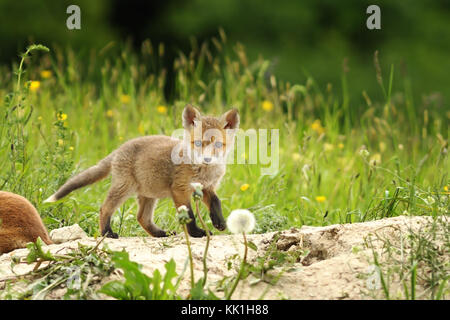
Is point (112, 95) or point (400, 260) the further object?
point (112, 95)

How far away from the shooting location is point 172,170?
15.4 ft

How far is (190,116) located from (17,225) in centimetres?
147

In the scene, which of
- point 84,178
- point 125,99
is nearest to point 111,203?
point 84,178

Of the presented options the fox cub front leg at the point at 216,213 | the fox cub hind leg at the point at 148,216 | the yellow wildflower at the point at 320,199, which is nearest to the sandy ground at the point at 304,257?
the fox cub front leg at the point at 216,213

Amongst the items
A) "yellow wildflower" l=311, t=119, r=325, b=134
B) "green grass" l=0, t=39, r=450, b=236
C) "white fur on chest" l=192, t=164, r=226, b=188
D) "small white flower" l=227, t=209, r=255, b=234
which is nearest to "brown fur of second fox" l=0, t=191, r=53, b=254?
"green grass" l=0, t=39, r=450, b=236

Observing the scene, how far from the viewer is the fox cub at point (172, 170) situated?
4.61 meters

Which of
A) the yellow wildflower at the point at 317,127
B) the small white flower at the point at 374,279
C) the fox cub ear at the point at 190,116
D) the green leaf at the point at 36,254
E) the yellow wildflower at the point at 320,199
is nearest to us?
the small white flower at the point at 374,279

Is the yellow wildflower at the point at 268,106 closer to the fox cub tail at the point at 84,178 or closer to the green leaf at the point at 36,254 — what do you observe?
the fox cub tail at the point at 84,178

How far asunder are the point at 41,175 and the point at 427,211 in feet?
9.72

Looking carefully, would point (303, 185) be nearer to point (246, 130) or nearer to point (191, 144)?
point (246, 130)

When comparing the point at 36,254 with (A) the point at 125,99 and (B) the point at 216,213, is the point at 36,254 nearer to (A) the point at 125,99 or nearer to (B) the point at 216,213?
(B) the point at 216,213
